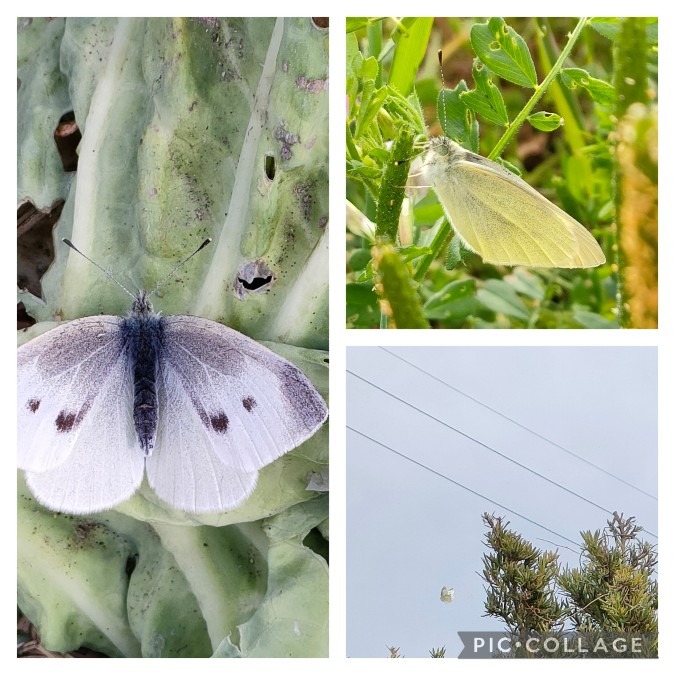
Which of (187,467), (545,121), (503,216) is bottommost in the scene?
(187,467)

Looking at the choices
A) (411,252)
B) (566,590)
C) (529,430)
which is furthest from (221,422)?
(566,590)

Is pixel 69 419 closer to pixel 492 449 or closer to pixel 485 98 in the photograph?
pixel 492 449

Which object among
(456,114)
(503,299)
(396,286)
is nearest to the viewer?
(396,286)

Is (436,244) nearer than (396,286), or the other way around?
(396,286)

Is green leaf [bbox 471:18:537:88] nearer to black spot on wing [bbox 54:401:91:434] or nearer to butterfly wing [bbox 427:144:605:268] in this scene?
butterfly wing [bbox 427:144:605:268]

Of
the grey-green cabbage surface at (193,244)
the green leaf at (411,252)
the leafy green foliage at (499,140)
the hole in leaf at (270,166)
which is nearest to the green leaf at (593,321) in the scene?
the leafy green foliage at (499,140)

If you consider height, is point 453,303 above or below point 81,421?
above
